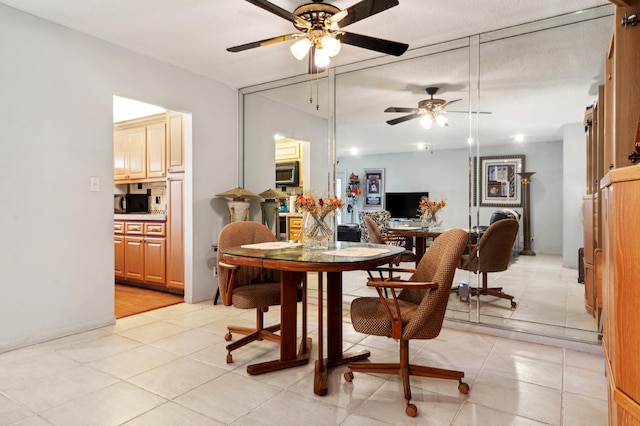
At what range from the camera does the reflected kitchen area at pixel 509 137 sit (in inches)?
114

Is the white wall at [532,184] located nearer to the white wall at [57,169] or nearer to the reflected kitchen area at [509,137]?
the reflected kitchen area at [509,137]

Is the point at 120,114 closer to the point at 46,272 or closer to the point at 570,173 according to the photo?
the point at 46,272

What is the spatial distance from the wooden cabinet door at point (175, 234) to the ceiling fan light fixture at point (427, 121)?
2707 mm

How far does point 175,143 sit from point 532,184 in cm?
373

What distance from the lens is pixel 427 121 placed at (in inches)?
144

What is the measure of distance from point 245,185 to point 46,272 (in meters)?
2.27

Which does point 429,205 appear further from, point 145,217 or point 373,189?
point 145,217

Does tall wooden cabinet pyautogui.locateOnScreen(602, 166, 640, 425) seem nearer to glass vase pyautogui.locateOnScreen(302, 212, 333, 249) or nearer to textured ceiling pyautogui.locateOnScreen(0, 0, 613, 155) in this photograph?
glass vase pyautogui.locateOnScreen(302, 212, 333, 249)

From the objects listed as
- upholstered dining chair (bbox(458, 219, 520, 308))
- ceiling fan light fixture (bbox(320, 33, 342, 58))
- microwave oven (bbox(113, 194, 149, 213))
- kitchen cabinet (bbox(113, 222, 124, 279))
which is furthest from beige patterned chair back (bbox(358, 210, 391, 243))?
microwave oven (bbox(113, 194, 149, 213))

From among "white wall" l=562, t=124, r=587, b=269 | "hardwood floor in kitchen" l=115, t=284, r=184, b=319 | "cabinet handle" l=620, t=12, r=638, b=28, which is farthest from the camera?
"hardwood floor in kitchen" l=115, t=284, r=184, b=319

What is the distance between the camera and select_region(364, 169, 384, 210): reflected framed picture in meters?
4.04

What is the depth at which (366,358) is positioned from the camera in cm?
256

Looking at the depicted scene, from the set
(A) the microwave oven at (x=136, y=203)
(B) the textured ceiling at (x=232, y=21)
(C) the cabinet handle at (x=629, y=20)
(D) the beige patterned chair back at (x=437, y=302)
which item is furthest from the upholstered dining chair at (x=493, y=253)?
(A) the microwave oven at (x=136, y=203)

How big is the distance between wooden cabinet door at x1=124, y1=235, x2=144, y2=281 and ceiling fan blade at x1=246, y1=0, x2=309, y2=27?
345 cm
